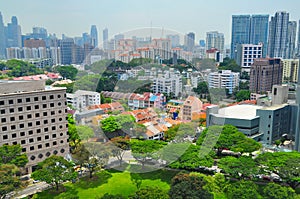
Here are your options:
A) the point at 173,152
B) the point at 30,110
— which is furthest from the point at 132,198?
the point at 30,110

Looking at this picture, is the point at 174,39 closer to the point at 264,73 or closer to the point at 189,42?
the point at 189,42

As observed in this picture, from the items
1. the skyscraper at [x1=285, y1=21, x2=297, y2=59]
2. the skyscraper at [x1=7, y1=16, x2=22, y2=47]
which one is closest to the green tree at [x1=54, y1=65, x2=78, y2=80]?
the skyscraper at [x1=285, y1=21, x2=297, y2=59]

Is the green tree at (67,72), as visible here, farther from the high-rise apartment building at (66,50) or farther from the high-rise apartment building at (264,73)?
the high-rise apartment building at (264,73)

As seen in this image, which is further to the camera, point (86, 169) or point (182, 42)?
point (86, 169)

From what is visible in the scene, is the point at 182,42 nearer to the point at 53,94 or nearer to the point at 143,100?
the point at 143,100

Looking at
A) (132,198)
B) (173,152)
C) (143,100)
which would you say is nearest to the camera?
(173,152)

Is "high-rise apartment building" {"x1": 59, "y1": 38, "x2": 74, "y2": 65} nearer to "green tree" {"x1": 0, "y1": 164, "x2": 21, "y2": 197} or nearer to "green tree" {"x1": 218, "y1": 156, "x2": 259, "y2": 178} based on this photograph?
"green tree" {"x1": 0, "y1": 164, "x2": 21, "y2": 197}

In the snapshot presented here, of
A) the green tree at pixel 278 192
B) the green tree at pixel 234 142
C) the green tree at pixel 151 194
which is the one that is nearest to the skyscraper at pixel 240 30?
the green tree at pixel 234 142
